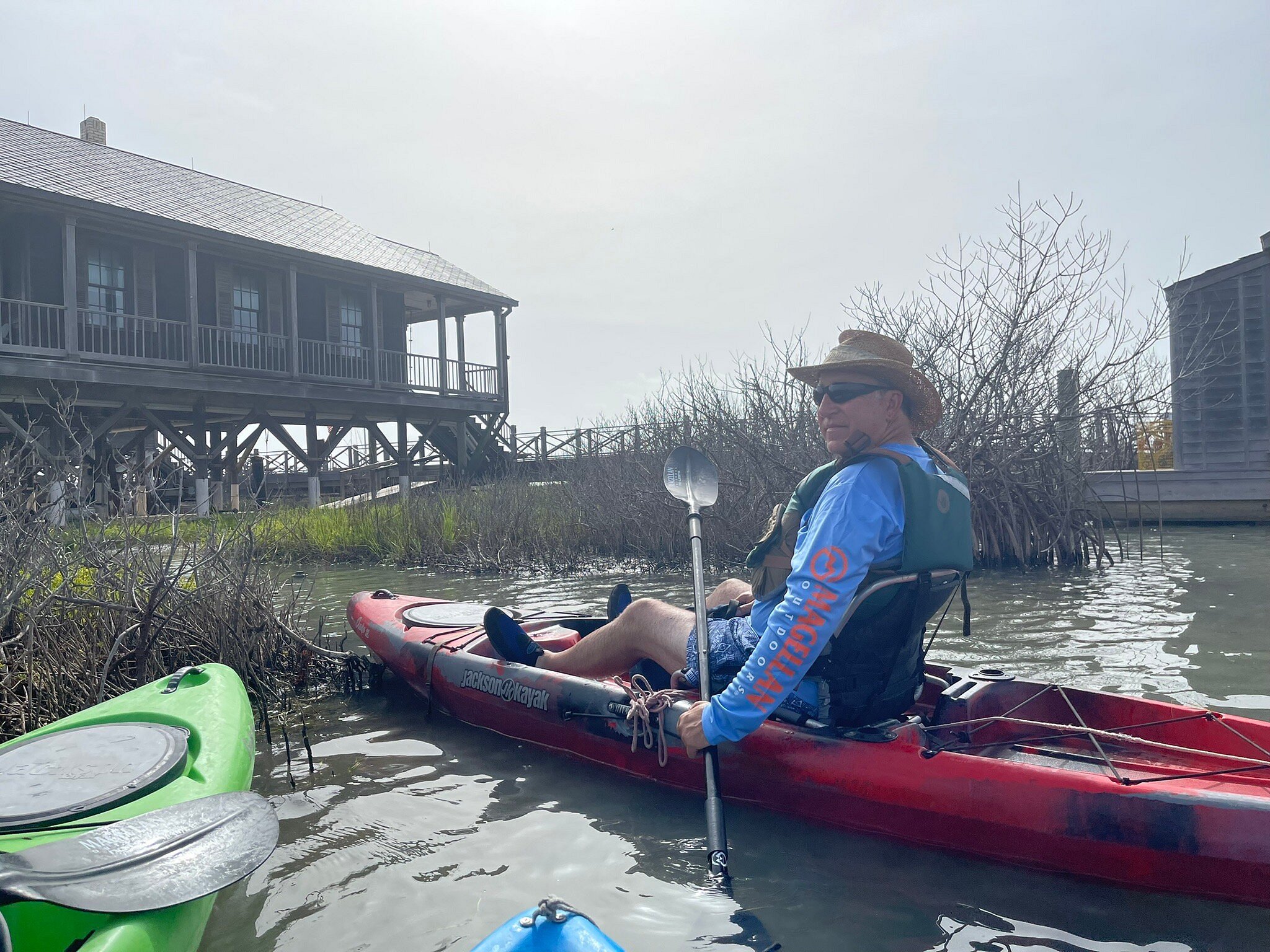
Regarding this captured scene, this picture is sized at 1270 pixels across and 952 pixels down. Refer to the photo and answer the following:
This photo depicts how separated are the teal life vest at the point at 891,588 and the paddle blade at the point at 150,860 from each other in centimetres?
Result: 167

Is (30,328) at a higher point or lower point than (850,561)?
higher

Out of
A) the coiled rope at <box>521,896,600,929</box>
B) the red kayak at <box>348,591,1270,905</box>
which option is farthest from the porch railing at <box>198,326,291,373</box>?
the coiled rope at <box>521,896,600,929</box>

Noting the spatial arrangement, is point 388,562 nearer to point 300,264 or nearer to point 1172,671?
point 300,264

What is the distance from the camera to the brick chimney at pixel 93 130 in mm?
16422

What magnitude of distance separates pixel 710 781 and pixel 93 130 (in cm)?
1892

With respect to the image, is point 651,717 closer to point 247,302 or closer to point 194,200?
point 194,200

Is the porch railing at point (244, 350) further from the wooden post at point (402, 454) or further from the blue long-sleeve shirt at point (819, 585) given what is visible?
the blue long-sleeve shirt at point (819, 585)

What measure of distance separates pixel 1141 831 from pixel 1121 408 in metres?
6.69

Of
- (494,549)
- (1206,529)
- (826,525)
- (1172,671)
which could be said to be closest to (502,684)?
(826,525)

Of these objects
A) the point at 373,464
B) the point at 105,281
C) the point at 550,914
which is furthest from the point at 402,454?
the point at 550,914

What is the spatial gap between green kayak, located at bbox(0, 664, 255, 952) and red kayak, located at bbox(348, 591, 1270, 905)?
1.24 m

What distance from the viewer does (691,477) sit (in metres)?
4.47

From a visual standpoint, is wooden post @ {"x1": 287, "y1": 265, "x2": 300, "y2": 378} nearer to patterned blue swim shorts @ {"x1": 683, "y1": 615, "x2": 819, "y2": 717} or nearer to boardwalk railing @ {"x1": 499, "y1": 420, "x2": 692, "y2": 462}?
boardwalk railing @ {"x1": 499, "y1": 420, "x2": 692, "y2": 462}

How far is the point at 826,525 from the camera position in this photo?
8.18ft
